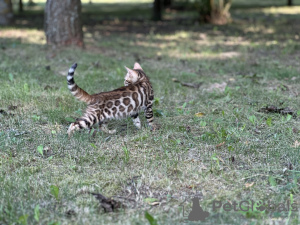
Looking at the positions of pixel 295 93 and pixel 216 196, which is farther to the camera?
pixel 295 93

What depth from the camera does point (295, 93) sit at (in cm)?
703

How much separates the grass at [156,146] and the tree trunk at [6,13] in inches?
222

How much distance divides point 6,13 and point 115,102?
11.3 meters

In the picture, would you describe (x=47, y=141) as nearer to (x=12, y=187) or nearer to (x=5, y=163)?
(x=5, y=163)

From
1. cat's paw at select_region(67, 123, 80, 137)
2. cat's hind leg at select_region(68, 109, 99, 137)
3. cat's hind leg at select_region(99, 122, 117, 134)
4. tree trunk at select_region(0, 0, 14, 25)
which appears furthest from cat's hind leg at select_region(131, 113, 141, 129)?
tree trunk at select_region(0, 0, 14, 25)

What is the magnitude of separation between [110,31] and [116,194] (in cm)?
1248

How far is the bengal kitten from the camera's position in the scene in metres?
4.88

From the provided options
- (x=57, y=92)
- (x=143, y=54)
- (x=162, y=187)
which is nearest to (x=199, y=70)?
(x=143, y=54)

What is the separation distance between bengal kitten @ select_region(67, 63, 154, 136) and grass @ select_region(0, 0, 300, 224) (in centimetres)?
18

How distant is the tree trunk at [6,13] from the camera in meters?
14.4

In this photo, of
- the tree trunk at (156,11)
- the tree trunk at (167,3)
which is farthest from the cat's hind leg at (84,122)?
the tree trunk at (167,3)

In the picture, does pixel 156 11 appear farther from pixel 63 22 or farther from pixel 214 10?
pixel 63 22

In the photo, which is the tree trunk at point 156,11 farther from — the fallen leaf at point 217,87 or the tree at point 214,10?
the fallen leaf at point 217,87

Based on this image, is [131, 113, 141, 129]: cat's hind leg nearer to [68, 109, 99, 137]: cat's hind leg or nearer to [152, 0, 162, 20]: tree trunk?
[68, 109, 99, 137]: cat's hind leg
